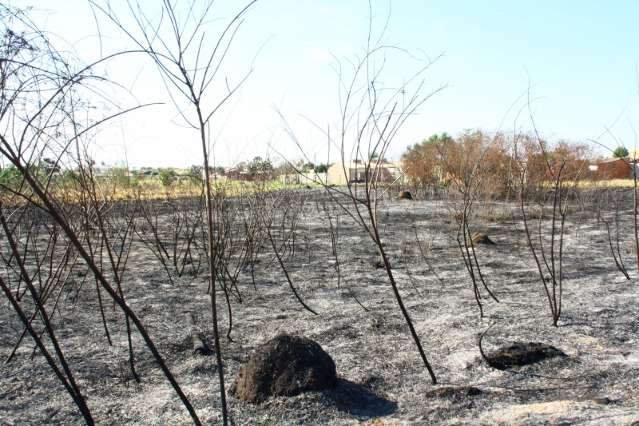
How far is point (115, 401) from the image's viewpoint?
3008 mm

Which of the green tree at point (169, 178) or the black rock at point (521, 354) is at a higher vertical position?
the green tree at point (169, 178)

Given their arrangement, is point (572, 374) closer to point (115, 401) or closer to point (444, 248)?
point (115, 401)

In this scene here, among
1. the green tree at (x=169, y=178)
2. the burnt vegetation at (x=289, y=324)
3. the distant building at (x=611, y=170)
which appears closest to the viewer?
the burnt vegetation at (x=289, y=324)

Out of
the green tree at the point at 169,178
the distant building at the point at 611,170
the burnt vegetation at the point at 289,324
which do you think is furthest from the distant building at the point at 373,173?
the distant building at the point at 611,170

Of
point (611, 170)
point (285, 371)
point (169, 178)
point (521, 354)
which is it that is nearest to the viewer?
point (285, 371)

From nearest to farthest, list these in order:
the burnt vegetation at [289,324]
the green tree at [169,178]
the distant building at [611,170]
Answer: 1. the burnt vegetation at [289,324]
2. the green tree at [169,178]
3. the distant building at [611,170]

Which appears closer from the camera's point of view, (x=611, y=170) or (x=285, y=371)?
(x=285, y=371)

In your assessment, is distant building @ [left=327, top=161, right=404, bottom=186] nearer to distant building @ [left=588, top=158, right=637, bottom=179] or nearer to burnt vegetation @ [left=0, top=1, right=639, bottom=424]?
burnt vegetation @ [left=0, top=1, right=639, bottom=424]

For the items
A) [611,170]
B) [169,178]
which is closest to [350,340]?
[169,178]

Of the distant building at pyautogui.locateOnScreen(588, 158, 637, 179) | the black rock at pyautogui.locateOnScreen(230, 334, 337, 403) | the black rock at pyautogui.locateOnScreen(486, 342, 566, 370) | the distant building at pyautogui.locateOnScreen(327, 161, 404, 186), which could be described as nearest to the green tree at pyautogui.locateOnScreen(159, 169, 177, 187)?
the distant building at pyautogui.locateOnScreen(327, 161, 404, 186)

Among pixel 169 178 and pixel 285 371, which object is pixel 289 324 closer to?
pixel 285 371

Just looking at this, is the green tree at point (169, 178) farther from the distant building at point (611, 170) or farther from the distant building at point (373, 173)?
the distant building at point (611, 170)

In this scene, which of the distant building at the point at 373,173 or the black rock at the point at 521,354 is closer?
the distant building at the point at 373,173

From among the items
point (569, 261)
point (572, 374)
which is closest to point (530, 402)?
point (572, 374)
